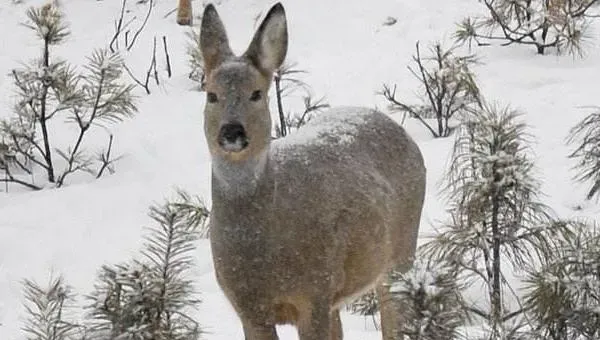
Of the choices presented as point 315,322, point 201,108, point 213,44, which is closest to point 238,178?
point 213,44

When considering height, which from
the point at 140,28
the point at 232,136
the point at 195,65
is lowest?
the point at 232,136

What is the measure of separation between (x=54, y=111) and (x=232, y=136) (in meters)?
6.11

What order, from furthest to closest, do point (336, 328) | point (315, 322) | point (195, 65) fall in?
1. point (195, 65)
2. point (336, 328)
3. point (315, 322)

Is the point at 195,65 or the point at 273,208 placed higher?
the point at 195,65

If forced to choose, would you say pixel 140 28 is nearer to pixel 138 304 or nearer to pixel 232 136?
pixel 232 136

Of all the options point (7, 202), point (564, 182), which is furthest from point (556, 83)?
point (7, 202)

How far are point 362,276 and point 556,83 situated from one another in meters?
6.27

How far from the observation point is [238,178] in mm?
4055

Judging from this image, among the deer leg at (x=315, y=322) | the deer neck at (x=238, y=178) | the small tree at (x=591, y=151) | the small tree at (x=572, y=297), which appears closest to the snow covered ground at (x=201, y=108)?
the small tree at (x=591, y=151)

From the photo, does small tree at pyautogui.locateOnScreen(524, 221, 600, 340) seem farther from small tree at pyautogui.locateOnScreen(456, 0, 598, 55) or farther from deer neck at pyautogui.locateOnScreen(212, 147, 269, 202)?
small tree at pyautogui.locateOnScreen(456, 0, 598, 55)

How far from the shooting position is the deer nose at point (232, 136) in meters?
3.82

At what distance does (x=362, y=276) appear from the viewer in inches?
183

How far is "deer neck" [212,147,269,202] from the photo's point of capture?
13.2ft

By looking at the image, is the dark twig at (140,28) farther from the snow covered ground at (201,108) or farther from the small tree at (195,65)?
the small tree at (195,65)
